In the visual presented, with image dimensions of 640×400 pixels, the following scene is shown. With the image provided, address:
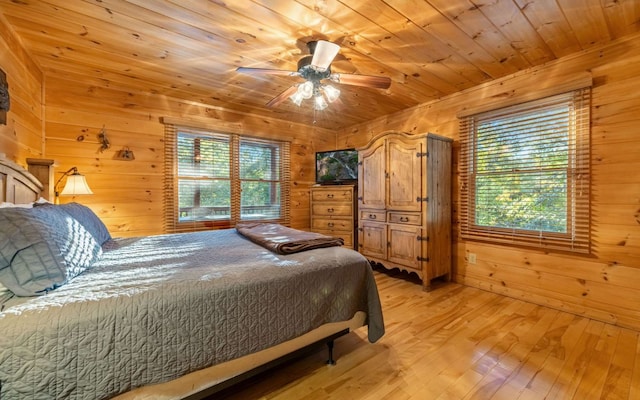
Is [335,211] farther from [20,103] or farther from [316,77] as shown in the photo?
[20,103]

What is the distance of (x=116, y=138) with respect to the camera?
3.09 metres

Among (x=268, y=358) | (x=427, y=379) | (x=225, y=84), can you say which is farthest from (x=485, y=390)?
(x=225, y=84)

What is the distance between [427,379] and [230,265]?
1.34m

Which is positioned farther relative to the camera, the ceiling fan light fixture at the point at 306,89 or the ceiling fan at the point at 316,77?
the ceiling fan light fixture at the point at 306,89

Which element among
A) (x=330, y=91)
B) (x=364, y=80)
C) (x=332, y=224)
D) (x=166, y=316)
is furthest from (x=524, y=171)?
(x=166, y=316)

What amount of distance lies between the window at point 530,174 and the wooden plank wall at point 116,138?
10.7 feet

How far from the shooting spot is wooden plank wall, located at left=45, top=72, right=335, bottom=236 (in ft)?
9.25

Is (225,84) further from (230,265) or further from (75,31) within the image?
(230,265)

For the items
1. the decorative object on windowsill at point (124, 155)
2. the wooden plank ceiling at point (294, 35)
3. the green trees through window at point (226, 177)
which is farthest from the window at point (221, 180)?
the wooden plank ceiling at point (294, 35)

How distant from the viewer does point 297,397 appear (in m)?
1.49

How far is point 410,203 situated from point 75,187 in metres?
3.38

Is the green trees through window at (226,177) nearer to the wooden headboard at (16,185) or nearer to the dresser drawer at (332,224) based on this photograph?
the dresser drawer at (332,224)

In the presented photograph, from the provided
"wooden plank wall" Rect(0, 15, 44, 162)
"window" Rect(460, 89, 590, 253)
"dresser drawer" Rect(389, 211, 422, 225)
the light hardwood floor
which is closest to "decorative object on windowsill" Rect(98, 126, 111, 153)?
"wooden plank wall" Rect(0, 15, 44, 162)

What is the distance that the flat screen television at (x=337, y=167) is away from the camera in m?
4.05
